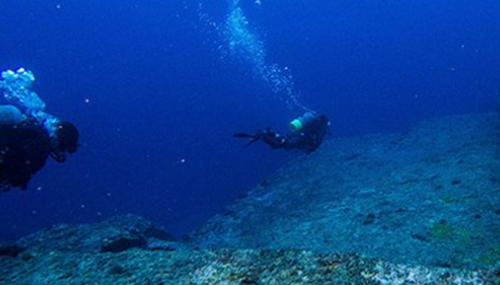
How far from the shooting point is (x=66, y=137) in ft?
20.9

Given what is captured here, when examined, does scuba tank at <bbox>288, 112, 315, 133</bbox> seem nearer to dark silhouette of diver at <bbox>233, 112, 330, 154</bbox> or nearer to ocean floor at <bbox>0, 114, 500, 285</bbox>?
dark silhouette of diver at <bbox>233, 112, 330, 154</bbox>

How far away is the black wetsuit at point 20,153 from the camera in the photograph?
5.21 metres

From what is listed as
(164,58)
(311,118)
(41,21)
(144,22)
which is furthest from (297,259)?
(164,58)

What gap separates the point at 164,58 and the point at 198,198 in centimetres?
9837

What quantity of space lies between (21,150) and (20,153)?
0.14 ft

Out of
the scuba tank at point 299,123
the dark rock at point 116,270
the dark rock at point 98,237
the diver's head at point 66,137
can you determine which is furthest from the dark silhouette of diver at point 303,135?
the dark rock at point 116,270

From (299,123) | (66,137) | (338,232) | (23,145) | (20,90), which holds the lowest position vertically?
(338,232)

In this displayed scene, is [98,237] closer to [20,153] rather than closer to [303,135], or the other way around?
[20,153]

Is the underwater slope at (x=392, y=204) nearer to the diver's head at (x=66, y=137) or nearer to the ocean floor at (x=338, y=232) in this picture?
the ocean floor at (x=338, y=232)

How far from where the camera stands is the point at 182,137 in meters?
81.1

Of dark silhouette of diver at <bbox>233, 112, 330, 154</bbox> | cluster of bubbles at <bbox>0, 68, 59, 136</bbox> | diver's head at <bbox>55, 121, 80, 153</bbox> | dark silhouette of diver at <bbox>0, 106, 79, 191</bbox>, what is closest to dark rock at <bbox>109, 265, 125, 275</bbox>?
dark silhouette of diver at <bbox>0, 106, 79, 191</bbox>

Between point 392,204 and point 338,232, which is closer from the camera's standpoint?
point 338,232

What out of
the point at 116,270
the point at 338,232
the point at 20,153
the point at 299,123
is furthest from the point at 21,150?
the point at 299,123

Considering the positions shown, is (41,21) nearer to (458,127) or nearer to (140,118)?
(140,118)
